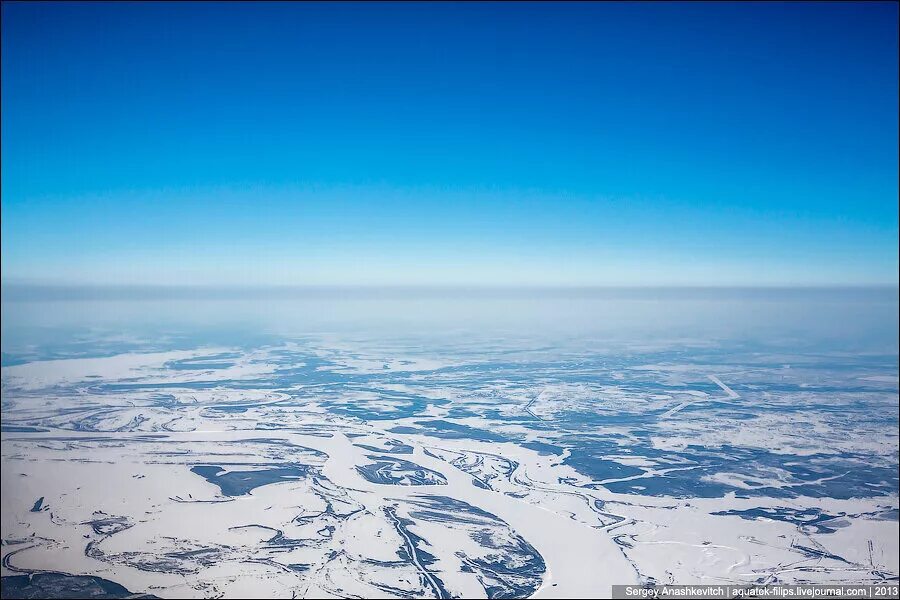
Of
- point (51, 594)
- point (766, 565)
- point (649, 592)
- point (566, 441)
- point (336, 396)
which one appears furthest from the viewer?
point (336, 396)

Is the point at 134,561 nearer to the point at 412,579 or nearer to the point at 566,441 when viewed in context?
the point at 412,579

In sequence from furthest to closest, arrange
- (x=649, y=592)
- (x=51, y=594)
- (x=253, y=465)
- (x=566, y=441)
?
(x=566, y=441)
(x=253, y=465)
(x=649, y=592)
(x=51, y=594)

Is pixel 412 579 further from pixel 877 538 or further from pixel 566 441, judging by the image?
pixel 877 538

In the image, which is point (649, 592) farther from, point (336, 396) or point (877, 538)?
point (336, 396)

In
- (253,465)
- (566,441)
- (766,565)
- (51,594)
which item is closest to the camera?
(51,594)

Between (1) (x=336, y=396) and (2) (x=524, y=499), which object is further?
(1) (x=336, y=396)

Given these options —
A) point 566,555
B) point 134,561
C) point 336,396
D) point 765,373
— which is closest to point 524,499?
point 566,555

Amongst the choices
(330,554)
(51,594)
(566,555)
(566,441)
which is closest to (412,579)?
(330,554)

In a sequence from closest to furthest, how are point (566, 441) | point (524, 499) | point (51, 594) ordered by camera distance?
point (51, 594) → point (524, 499) → point (566, 441)

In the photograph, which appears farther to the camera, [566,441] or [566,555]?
[566,441]
